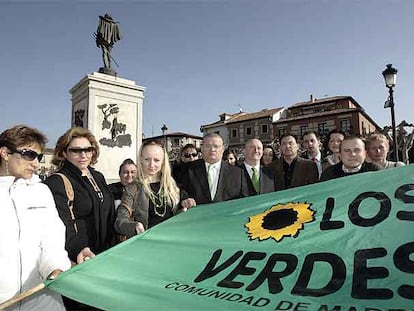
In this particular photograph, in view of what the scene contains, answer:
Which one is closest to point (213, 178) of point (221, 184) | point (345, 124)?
point (221, 184)

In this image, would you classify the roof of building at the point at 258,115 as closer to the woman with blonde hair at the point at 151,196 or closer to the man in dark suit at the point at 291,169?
the man in dark suit at the point at 291,169

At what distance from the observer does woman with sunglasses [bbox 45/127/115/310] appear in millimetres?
3039

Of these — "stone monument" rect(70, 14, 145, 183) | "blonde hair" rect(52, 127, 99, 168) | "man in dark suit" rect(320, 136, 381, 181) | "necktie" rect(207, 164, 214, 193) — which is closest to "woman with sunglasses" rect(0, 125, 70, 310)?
"blonde hair" rect(52, 127, 99, 168)

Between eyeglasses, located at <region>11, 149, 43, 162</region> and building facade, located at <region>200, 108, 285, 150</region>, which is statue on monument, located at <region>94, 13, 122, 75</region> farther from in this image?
building facade, located at <region>200, 108, 285, 150</region>

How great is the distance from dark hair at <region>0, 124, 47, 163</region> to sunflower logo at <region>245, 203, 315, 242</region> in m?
1.88

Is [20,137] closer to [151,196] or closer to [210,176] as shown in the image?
[151,196]

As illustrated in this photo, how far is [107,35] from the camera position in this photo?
13.2 metres

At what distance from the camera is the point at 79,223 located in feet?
10.3

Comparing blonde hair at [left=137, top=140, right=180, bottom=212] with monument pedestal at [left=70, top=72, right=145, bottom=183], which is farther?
monument pedestal at [left=70, top=72, right=145, bottom=183]

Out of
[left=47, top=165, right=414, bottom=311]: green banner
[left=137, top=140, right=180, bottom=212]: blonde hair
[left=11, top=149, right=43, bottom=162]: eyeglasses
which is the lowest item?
[left=47, top=165, right=414, bottom=311]: green banner

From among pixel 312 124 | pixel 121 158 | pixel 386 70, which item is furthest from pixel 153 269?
pixel 312 124

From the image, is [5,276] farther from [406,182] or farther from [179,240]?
[406,182]

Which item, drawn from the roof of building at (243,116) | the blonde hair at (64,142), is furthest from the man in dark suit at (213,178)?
the roof of building at (243,116)

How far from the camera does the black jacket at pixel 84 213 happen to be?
3018mm
